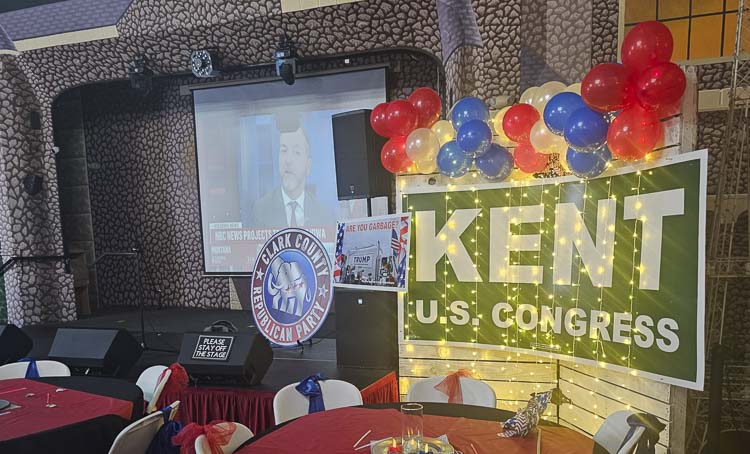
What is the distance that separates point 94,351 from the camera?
3.53 meters

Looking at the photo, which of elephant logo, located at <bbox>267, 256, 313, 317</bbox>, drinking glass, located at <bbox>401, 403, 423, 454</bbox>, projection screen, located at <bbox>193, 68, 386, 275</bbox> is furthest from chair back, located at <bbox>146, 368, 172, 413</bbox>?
projection screen, located at <bbox>193, 68, 386, 275</bbox>

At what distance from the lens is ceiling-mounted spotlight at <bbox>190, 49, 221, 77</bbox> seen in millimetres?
5734

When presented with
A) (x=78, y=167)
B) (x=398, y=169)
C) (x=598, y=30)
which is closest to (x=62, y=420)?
(x=398, y=169)

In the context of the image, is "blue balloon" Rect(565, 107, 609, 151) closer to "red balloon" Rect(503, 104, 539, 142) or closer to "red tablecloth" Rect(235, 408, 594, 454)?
"red balloon" Rect(503, 104, 539, 142)

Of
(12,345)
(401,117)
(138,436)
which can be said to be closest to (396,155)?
(401,117)

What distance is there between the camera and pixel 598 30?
4250mm

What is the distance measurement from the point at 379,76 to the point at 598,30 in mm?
2570

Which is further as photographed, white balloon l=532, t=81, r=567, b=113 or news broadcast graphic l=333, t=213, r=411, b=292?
news broadcast graphic l=333, t=213, r=411, b=292

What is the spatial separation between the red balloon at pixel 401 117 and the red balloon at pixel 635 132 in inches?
50.9

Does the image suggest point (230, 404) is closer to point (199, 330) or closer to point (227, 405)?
point (227, 405)

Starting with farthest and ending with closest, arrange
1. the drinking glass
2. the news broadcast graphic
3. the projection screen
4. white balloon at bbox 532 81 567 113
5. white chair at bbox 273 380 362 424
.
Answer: the projection screen < the news broadcast graphic < white balloon at bbox 532 81 567 113 < white chair at bbox 273 380 362 424 < the drinking glass

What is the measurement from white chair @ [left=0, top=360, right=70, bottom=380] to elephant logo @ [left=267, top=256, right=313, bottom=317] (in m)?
1.44

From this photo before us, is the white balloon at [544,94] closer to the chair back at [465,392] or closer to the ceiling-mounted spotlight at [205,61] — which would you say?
the chair back at [465,392]

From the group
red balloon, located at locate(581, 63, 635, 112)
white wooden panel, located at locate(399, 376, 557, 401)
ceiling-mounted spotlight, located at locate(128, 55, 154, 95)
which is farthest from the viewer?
ceiling-mounted spotlight, located at locate(128, 55, 154, 95)
